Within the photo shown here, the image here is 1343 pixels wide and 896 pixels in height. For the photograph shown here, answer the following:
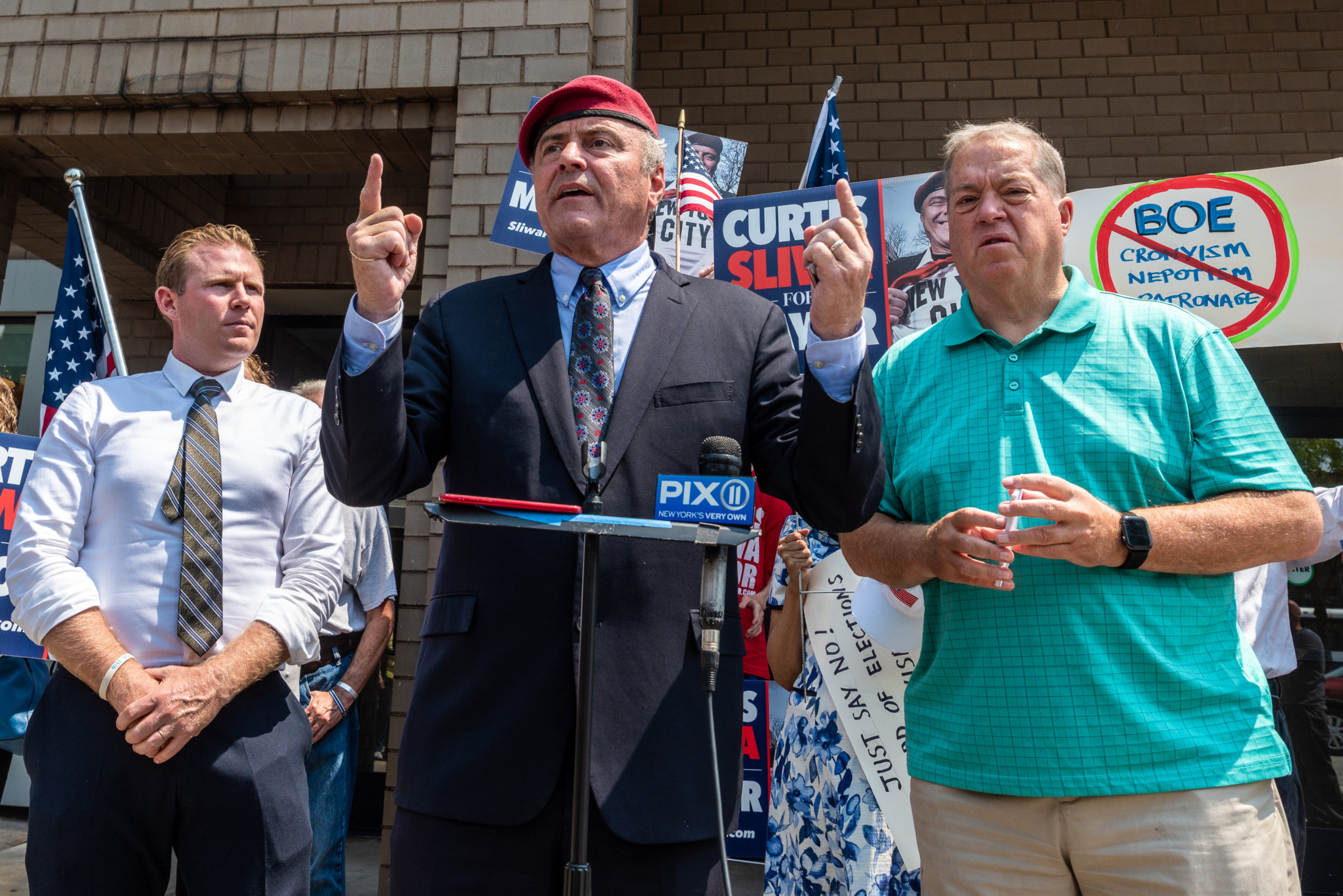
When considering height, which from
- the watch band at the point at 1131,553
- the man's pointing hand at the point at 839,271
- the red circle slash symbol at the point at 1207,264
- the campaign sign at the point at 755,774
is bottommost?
the campaign sign at the point at 755,774

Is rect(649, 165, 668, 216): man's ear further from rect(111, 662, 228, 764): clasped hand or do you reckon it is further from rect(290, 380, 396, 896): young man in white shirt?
rect(290, 380, 396, 896): young man in white shirt

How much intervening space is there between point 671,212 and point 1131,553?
326 cm

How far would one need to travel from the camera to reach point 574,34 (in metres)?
4.46

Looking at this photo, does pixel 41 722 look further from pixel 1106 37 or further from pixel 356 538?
pixel 1106 37

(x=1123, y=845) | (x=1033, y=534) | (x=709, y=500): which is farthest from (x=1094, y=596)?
(x=709, y=500)

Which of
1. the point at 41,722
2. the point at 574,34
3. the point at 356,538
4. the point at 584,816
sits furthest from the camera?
the point at 574,34

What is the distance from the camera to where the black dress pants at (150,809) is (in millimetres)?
1892

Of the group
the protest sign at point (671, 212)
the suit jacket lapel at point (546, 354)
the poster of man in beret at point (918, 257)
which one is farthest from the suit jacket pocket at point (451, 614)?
the poster of man in beret at point (918, 257)

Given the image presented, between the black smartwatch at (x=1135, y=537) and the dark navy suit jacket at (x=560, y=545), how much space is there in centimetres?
43

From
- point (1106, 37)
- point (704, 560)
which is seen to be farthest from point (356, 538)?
point (1106, 37)

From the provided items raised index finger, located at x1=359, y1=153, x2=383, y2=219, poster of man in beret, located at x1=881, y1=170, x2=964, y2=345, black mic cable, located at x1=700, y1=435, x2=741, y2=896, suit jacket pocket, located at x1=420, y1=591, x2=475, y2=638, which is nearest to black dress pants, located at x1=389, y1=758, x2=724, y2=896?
black mic cable, located at x1=700, y1=435, x2=741, y2=896

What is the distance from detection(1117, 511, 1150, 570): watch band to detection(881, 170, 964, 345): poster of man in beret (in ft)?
8.72

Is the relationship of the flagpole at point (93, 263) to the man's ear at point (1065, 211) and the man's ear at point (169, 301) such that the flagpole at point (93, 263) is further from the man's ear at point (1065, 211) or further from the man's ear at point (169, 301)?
the man's ear at point (1065, 211)

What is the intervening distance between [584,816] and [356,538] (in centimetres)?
243
